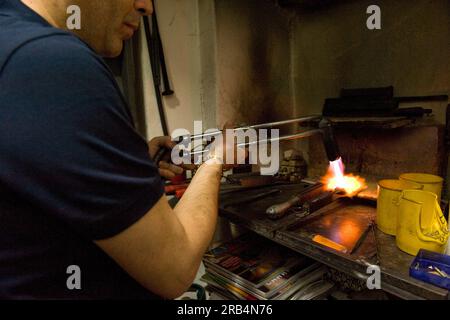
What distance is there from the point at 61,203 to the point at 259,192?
3.45 feet

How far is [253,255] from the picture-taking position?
1.27 m

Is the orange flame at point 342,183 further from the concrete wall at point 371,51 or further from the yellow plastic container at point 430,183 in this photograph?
the concrete wall at point 371,51

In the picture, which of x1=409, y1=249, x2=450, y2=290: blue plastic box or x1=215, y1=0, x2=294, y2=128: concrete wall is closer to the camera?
x1=409, y1=249, x2=450, y2=290: blue plastic box

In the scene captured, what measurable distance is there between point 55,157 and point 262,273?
3.04ft

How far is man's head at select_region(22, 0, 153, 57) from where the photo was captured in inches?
20.0

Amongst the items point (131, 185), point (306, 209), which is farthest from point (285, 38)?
point (131, 185)

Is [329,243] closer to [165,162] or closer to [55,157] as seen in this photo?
[165,162]

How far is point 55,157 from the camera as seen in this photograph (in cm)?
39

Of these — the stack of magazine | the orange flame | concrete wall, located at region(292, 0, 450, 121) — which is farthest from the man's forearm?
concrete wall, located at region(292, 0, 450, 121)

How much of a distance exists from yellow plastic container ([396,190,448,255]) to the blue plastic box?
4 centimetres

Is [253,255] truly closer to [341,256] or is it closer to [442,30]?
[341,256]

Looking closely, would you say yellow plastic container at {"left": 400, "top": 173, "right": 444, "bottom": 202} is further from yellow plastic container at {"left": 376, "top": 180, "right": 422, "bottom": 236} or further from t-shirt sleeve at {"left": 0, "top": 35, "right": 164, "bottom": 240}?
t-shirt sleeve at {"left": 0, "top": 35, "right": 164, "bottom": 240}

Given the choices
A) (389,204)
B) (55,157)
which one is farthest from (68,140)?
(389,204)

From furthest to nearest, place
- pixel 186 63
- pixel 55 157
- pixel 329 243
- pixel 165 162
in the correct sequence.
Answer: pixel 186 63
pixel 165 162
pixel 329 243
pixel 55 157
